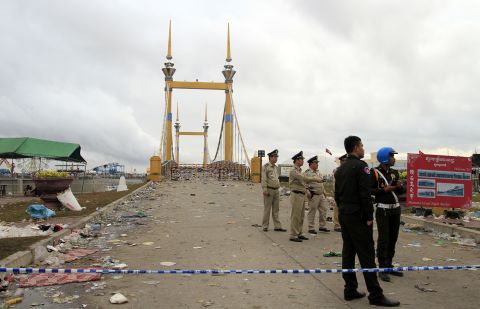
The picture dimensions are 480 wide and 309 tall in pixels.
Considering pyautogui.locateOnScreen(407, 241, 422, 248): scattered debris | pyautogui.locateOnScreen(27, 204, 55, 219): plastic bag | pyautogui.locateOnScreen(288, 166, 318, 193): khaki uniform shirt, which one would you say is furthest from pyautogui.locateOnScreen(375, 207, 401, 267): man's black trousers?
pyautogui.locateOnScreen(27, 204, 55, 219): plastic bag

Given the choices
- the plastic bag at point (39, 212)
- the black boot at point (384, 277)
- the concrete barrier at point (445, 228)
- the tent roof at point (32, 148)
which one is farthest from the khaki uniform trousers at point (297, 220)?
the tent roof at point (32, 148)

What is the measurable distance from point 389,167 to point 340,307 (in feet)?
6.70

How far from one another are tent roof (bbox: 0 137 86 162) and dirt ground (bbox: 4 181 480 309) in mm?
14866

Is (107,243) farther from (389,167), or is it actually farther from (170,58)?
(170,58)

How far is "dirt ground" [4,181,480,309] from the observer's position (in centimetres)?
443

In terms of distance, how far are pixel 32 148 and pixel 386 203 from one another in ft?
70.1

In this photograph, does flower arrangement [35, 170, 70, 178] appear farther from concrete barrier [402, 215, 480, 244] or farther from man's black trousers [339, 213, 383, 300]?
man's black trousers [339, 213, 383, 300]

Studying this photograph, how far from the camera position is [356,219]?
177 inches

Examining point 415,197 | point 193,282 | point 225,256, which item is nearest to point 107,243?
point 225,256

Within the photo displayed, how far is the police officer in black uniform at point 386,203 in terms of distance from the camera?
211 inches

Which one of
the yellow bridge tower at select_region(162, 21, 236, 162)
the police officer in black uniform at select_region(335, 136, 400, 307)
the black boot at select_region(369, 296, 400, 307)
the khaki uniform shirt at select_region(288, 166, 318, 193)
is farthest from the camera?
the yellow bridge tower at select_region(162, 21, 236, 162)

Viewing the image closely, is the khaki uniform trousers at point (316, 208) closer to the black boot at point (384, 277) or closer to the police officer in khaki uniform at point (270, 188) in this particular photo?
the police officer in khaki uniform at point (270, 188)

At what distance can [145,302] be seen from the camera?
14.4 ft

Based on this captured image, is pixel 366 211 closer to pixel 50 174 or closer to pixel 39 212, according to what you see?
pixel 39 212
